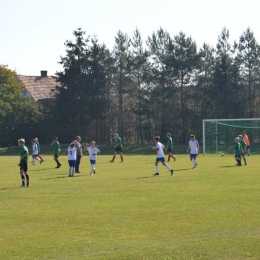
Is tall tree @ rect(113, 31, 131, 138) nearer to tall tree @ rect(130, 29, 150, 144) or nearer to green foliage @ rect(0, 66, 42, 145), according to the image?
tall tree @ rect(130, 29, 150, 144)

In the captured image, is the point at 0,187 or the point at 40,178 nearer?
the point at 0,187

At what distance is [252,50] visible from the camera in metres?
82.5

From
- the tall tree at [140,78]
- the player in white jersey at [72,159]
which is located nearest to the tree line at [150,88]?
the tall tree at [140,78]

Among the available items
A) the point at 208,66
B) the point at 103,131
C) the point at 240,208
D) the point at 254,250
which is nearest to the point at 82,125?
the point at 103,131

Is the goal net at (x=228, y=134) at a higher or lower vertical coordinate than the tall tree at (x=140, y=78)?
lower

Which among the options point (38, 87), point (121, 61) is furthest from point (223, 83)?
point (38, 87)

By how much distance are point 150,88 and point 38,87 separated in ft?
84.6

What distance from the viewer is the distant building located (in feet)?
333

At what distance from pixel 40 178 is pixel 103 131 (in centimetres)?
5751

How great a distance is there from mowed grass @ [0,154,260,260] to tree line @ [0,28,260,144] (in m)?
54.4

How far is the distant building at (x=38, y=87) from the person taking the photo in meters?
101

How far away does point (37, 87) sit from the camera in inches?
4090

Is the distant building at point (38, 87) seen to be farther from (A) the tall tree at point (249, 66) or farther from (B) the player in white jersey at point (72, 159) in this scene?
(B) the player in white jersey at point (72, 159)

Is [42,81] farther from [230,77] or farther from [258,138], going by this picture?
[258,138]
